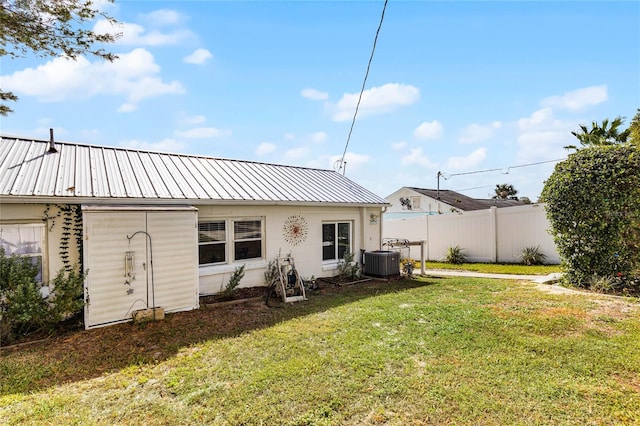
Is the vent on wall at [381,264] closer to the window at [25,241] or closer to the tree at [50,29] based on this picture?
the window at [25,241]

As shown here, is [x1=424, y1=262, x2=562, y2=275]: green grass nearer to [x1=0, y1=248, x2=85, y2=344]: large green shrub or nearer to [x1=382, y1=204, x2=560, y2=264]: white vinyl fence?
[x1=382, y1=204, x2=560, y2=264]: white vinyl fence

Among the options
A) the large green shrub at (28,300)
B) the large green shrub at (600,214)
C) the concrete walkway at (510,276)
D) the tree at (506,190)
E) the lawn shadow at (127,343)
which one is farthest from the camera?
the tree at (506,190)

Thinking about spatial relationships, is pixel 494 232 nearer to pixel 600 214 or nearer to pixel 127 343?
pixel 600 214

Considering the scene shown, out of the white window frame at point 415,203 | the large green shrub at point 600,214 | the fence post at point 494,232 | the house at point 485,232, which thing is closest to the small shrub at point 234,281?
the house at point 485,232

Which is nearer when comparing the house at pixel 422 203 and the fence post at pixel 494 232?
the fence post at pixel 494 232

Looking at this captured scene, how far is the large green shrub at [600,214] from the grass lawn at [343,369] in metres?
2.12

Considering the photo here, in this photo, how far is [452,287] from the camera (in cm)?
952

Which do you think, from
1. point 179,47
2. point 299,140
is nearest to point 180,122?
point 179,47

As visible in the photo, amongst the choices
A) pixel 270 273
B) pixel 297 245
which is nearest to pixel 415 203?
pixel 297 245

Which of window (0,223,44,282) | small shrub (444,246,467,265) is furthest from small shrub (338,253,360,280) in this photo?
window (0,223,44,282)

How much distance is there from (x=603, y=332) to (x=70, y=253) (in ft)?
33.6

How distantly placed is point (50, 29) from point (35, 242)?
13.2ft

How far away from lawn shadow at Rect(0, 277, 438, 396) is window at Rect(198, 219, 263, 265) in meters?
1.57

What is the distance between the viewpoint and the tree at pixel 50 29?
178 inches
